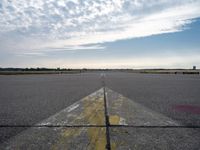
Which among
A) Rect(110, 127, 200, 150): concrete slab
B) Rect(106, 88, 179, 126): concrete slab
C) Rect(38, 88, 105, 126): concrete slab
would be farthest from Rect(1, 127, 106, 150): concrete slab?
Rect(106, 88, 179, 126): concrete slab

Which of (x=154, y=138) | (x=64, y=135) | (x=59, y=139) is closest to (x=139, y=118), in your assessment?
(x=154, y=138)

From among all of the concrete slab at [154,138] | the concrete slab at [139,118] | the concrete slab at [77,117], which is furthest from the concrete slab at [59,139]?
the concrete slab at [139,118]

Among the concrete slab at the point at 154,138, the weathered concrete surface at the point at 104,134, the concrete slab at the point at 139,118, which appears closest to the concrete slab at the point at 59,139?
the weathered concrete surface at the point at 104,134

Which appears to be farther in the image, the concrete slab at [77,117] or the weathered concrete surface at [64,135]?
the concrete slab at [77,117]

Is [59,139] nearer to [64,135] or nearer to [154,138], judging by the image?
[64,135]

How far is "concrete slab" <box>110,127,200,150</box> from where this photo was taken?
396 cm

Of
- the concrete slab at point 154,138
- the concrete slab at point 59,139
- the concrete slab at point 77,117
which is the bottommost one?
the concrete slab at point 154,138

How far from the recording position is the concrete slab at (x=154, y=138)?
13.0 ft

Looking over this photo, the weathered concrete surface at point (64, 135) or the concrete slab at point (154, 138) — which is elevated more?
the weathered concrete surface at point (64, 135)

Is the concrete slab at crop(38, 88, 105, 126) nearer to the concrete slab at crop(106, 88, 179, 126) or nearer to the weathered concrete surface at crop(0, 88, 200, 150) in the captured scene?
the weathered concrete surface at crop(0, 88, 200, 150)

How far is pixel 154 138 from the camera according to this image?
14.5 ft

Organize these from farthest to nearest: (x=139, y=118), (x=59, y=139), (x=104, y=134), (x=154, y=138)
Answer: (x=139, y=118) → (x=104, y=134) → (x=154, y=138) → (x=59, y=139)

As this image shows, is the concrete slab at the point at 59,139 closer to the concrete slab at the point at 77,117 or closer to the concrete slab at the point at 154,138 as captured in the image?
the concrete slab at the point at 154,138

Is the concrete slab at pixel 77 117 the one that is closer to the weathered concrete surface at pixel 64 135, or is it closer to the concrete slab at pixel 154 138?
the weathered concrete surface at pixel 64 135
